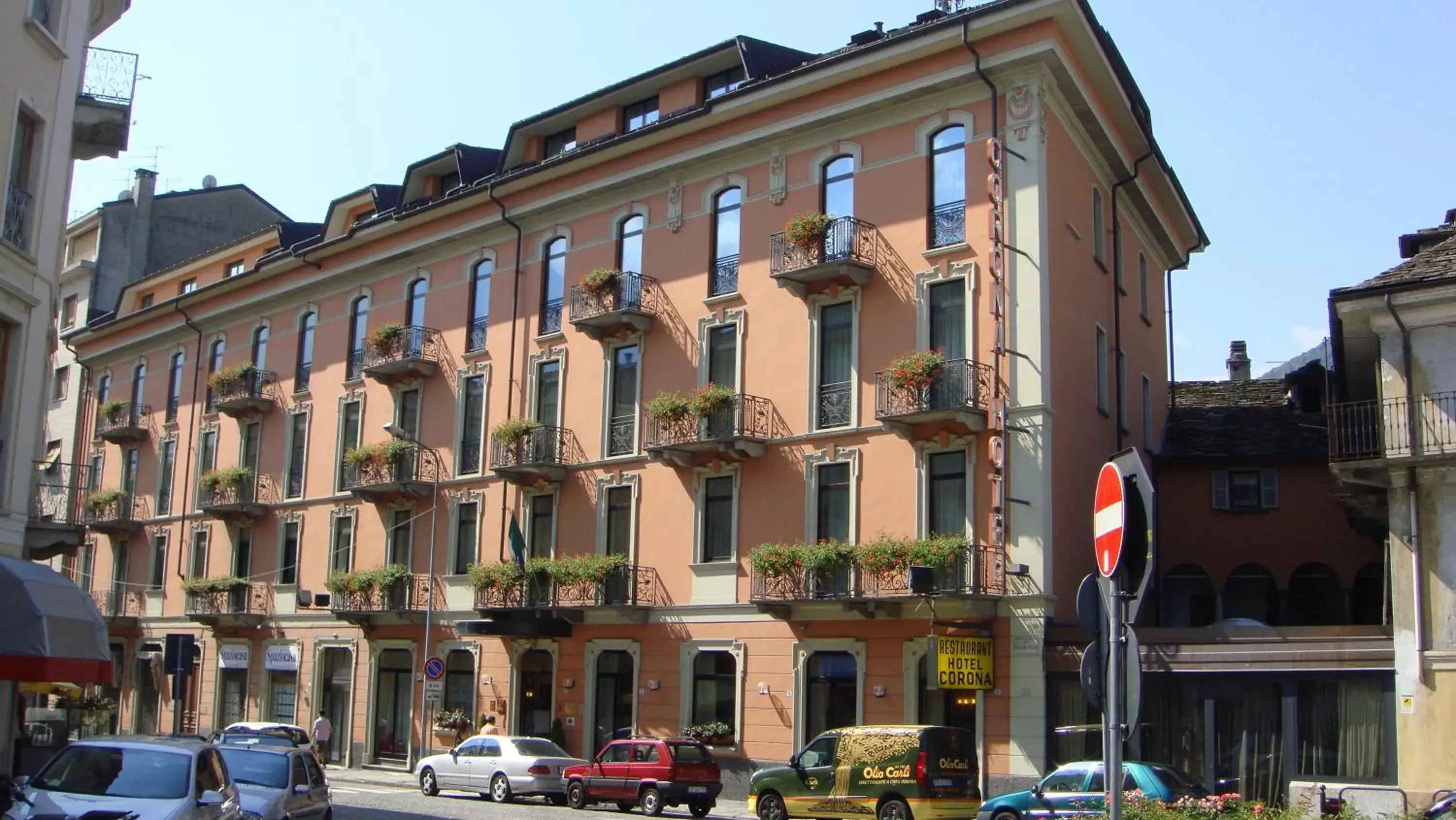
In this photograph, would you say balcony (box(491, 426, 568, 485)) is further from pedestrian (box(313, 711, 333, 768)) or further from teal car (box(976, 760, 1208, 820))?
teal car (box(976, 760, 1208, 820))

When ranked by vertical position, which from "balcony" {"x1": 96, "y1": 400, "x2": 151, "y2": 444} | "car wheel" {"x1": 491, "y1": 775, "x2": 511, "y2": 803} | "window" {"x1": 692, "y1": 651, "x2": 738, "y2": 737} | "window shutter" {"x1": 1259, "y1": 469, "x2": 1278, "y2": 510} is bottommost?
"car wheel" {"x1": 491, "y1": 775, "x2": 511, "y2": 803}

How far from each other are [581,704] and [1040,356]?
1394 cm

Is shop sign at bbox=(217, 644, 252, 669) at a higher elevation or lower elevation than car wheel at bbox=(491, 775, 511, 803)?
higher

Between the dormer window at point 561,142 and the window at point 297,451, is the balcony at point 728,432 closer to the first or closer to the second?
the dormer window at point 561,142

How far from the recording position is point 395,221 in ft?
133

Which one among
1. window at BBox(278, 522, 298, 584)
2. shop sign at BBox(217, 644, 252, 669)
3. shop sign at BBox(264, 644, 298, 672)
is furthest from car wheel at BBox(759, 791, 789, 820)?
shop sign at BBox(217, 644, 252, 669)

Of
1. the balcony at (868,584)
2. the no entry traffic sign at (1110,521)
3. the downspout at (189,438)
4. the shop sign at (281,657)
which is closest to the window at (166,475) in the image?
the downspout at (189,438)

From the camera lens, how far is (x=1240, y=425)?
1379 inches

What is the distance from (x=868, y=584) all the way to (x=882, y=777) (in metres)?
5.48

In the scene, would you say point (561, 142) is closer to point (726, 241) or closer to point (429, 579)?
point (726, 241)

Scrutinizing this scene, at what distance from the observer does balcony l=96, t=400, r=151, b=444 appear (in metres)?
51.8

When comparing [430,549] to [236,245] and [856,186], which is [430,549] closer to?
[856,186]

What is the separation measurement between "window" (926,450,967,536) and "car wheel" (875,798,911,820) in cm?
620

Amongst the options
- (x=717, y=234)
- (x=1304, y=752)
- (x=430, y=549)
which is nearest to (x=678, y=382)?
(x=717, y=234)
